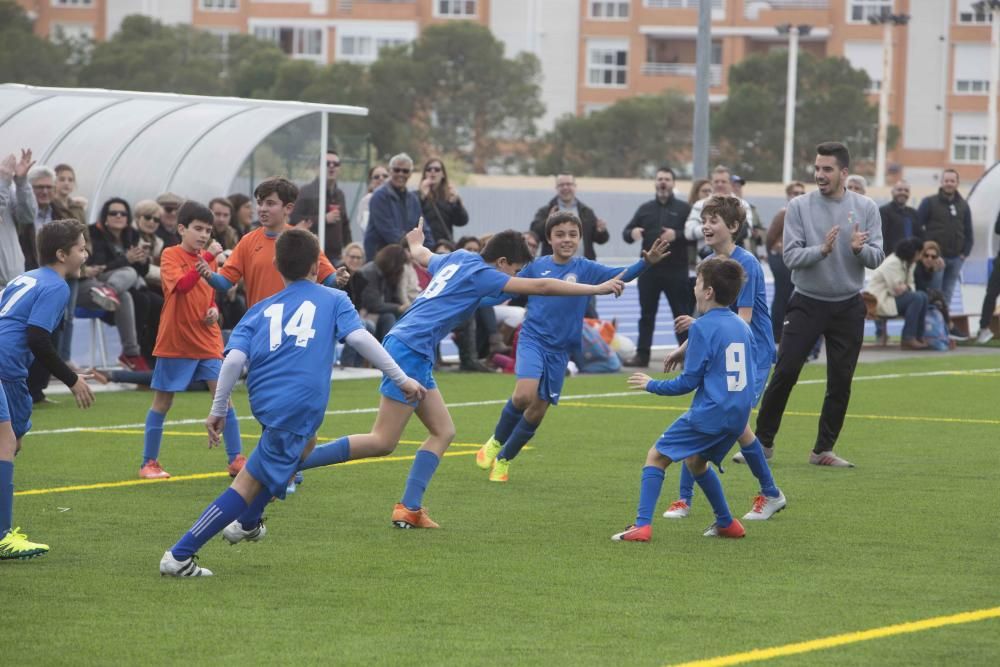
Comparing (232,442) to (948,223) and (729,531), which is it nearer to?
(729,531)

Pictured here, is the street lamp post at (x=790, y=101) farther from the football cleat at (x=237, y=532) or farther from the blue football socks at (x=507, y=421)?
the football cleat at (x=237, y=532)

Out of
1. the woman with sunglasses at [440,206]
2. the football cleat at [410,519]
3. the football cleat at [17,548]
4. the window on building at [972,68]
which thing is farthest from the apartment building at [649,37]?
the football cleat at [17,548]

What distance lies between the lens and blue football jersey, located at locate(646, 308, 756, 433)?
8.47 meters

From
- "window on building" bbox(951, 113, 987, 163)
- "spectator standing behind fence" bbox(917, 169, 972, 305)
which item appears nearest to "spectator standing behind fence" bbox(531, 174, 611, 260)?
"spectator standing behind fence" bbox(917, 169, 972, 305)

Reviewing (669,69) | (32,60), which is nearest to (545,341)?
(32,60)

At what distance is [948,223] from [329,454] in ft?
53.8

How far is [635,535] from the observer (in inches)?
336

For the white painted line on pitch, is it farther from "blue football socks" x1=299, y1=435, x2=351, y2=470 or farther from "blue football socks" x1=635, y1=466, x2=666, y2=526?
"blue football socks" x1=635, y1=466, x2=666, y2=526

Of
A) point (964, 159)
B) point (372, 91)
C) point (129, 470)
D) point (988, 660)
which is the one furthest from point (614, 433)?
point (964, 159)

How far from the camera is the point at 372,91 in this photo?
66.6 meters

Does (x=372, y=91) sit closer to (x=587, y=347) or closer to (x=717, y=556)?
(x=587, y=347)

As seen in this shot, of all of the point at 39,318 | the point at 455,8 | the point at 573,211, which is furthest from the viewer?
the point at 455,8

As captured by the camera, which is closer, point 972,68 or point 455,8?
point 972,68

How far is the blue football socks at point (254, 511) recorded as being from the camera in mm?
7625
